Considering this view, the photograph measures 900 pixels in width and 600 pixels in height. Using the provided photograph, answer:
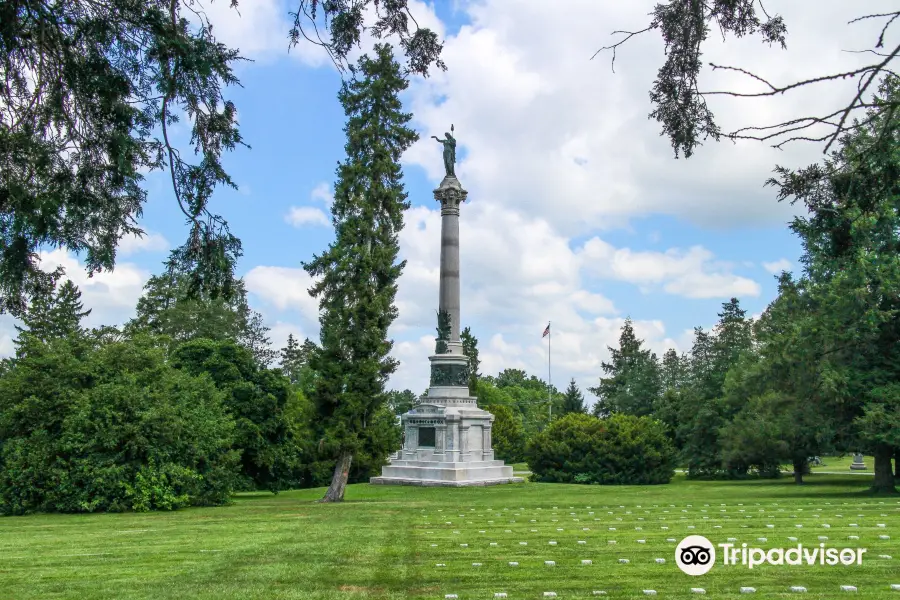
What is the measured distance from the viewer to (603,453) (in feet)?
128

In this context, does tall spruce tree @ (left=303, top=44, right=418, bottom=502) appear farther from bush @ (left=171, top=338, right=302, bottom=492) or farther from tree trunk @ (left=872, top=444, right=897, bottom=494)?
tree trunk @ (left=872, top=444, right=897, bottom=494)

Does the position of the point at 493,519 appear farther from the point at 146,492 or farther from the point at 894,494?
the point at 894,494


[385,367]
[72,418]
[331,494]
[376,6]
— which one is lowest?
[331,494]

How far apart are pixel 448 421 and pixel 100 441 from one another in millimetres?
16204

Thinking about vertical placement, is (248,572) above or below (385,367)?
below

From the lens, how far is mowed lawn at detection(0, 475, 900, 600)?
32.0 ft

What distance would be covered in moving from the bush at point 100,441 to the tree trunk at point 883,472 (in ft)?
75.6

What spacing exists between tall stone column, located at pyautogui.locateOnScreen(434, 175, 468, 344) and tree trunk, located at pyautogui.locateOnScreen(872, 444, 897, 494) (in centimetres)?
1861

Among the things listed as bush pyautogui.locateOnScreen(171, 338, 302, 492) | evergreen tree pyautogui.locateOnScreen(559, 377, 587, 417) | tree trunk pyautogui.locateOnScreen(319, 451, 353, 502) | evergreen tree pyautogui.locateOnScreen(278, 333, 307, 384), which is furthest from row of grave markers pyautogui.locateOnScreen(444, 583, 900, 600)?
evergreen tree pyautogui.locateOnScreen(278, 333, 307, 384)

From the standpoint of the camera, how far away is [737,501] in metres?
24.3

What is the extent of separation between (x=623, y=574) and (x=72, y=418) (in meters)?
19.1

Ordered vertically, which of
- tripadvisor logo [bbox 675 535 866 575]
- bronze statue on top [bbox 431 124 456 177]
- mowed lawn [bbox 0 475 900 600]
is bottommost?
mowed lawn [bbox 0 475 900 600]

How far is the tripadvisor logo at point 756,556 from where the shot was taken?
428 inches

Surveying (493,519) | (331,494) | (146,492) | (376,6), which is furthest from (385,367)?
(376,6)
